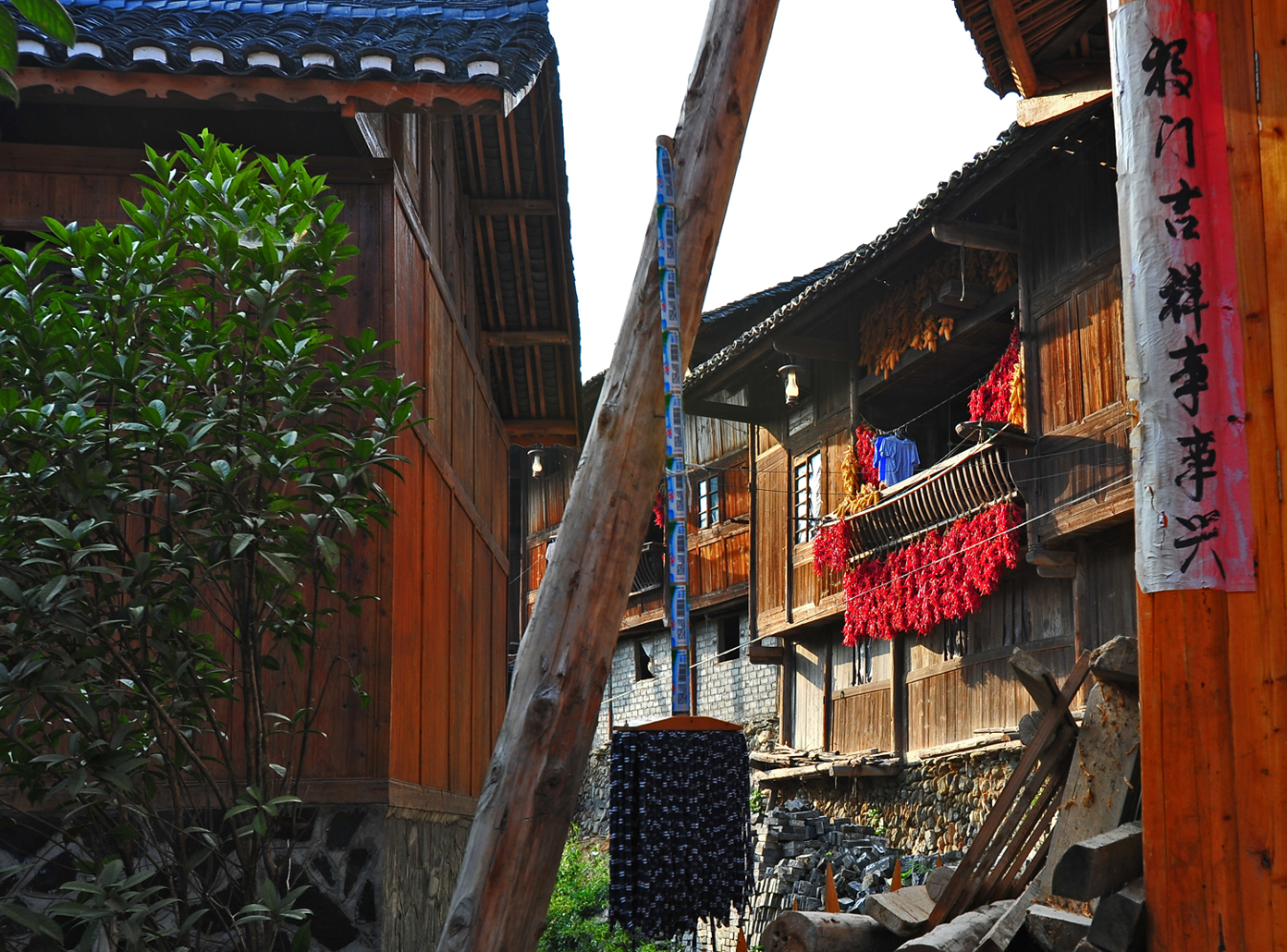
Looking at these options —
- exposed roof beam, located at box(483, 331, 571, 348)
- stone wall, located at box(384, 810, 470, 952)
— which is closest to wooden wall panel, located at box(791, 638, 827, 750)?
exposed roof beam, located at box(483, 331, 571, 348)

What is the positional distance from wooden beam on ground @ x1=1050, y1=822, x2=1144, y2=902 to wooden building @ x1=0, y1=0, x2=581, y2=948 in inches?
120

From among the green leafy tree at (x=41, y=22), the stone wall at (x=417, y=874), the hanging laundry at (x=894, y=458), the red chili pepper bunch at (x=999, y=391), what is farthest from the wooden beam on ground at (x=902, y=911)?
the hanging laundry at (x=894, y=458)

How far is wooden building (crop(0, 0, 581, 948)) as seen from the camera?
575 centimetres

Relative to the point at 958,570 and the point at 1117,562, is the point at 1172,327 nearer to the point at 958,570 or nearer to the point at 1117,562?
the point at 1117,562

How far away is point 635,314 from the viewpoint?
4.93 metres

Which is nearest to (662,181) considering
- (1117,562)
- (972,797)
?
(1117,562)

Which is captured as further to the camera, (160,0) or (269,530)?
(160,0)

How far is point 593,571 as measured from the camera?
15.1 ft

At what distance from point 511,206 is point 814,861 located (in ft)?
31.6

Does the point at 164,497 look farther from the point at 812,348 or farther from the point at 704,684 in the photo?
the point at 704,684

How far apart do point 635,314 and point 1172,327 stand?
2058mm

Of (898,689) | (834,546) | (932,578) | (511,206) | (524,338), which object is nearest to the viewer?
(511,206)

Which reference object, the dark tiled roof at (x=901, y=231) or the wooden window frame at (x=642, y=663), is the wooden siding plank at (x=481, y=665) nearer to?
the dark tiled roof at (x=901, y=231)

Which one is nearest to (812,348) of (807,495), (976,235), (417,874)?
(807,495)
